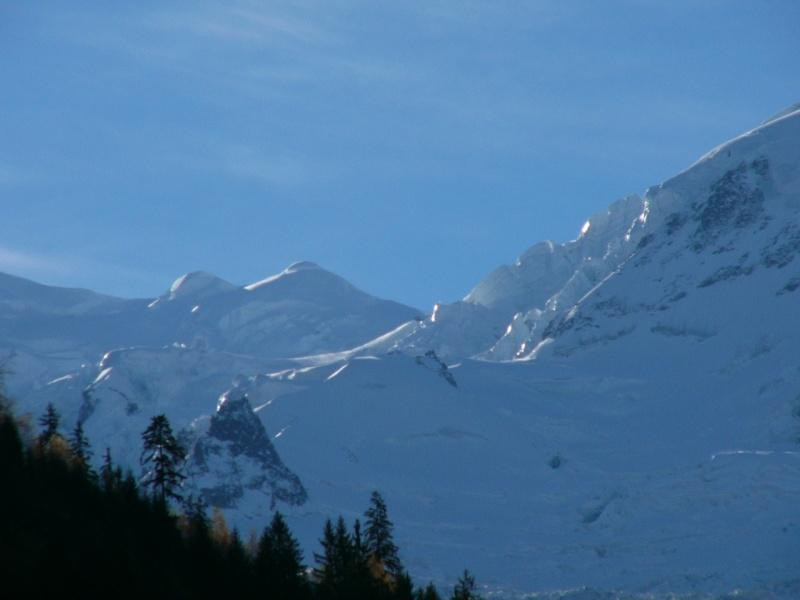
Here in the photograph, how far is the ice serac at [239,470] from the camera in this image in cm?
18988

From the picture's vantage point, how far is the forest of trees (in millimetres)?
57094

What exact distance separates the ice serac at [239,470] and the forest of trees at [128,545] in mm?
100304

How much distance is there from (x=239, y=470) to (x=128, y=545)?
127504mm

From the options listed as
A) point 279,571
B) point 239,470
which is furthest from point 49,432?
point 239,470

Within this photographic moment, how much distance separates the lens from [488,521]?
190875 mm

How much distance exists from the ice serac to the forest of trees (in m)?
100

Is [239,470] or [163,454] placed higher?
[239,470]

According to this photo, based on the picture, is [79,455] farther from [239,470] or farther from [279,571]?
[239,470]

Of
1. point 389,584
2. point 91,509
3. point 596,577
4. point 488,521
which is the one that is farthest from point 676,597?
point 91,509

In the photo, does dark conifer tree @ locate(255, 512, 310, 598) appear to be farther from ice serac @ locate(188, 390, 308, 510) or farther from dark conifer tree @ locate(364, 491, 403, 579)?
ice serac @ locate(188, 390, 308, 510)

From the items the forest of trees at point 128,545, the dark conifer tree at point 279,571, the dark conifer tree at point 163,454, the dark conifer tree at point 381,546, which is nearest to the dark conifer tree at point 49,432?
the forest of trees at point 128,545

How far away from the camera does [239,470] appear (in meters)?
192

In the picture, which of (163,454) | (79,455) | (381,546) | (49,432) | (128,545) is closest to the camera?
(128,545)

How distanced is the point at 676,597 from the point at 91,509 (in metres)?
93.3
